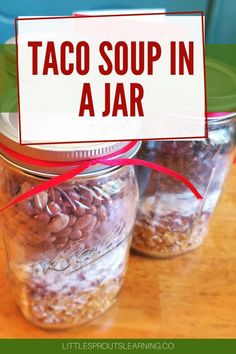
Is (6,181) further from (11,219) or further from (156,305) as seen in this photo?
(156,305)

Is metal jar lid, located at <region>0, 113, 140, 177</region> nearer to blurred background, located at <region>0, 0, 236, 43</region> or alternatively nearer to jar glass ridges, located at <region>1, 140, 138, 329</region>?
jar glass ridges, located at <region>1, 140, 138, 329</region>

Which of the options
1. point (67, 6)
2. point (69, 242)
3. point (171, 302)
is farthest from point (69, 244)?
point (67, 6)

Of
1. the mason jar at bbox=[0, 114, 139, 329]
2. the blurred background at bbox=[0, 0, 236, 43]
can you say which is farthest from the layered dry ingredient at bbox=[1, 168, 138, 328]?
the blurred background at bbox=[0, 0, 236, 43]

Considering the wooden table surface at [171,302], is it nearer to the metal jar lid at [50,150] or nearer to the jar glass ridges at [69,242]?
the jar glass ridges at [69,242]

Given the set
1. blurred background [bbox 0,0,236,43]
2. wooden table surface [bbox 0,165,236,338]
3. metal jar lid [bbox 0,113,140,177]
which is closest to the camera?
metal jar lid [bbox 0,113,140,177]

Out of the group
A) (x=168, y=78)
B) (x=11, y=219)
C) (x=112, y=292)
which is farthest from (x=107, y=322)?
(x=168, y=78)

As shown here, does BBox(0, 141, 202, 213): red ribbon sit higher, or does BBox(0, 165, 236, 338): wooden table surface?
BBox(0, 141, 202, 213): red ribbon
